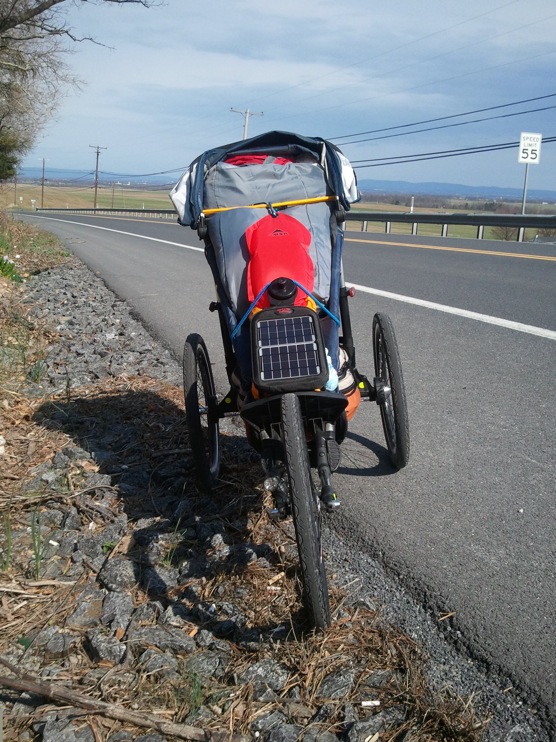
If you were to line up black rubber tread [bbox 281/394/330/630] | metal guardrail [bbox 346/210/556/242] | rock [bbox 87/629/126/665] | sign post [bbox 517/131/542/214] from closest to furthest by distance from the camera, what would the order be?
black rubber tread [bbox 281/394/330/630] → rock [bbox 87/629/126/665] → metal guardrail [bbox 346/210/556/242] → sign post [bbox 517/131/542/214]

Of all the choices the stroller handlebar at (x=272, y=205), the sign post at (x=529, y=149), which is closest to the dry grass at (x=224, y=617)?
the stroller handlebar at (x=272, y=205)

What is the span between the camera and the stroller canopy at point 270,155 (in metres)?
3.96

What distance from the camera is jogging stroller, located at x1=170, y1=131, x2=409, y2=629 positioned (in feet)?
9.29

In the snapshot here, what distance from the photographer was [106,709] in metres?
2.42

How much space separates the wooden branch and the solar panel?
1201mm

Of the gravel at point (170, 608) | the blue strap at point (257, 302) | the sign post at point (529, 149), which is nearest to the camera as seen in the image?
the gravel at point (170, 608)

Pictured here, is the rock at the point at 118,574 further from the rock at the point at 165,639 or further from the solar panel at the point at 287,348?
the solar panel at the point at 287,348

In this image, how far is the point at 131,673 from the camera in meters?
2.64

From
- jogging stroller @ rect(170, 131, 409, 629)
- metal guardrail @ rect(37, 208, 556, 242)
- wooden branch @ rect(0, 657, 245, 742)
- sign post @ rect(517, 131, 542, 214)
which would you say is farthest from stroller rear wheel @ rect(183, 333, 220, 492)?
sign post @ rect(517, 131, 542, 214)

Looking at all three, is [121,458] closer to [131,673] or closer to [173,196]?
[173,196]

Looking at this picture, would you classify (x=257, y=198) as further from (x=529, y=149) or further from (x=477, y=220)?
(x=529, y=149)

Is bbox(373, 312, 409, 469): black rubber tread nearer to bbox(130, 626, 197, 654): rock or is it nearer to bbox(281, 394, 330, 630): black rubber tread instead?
bbox(281, 394, 330, 630): black rubber tread

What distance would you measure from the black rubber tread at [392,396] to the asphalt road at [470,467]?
5.4 inches

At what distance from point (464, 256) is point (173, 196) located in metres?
11.6
